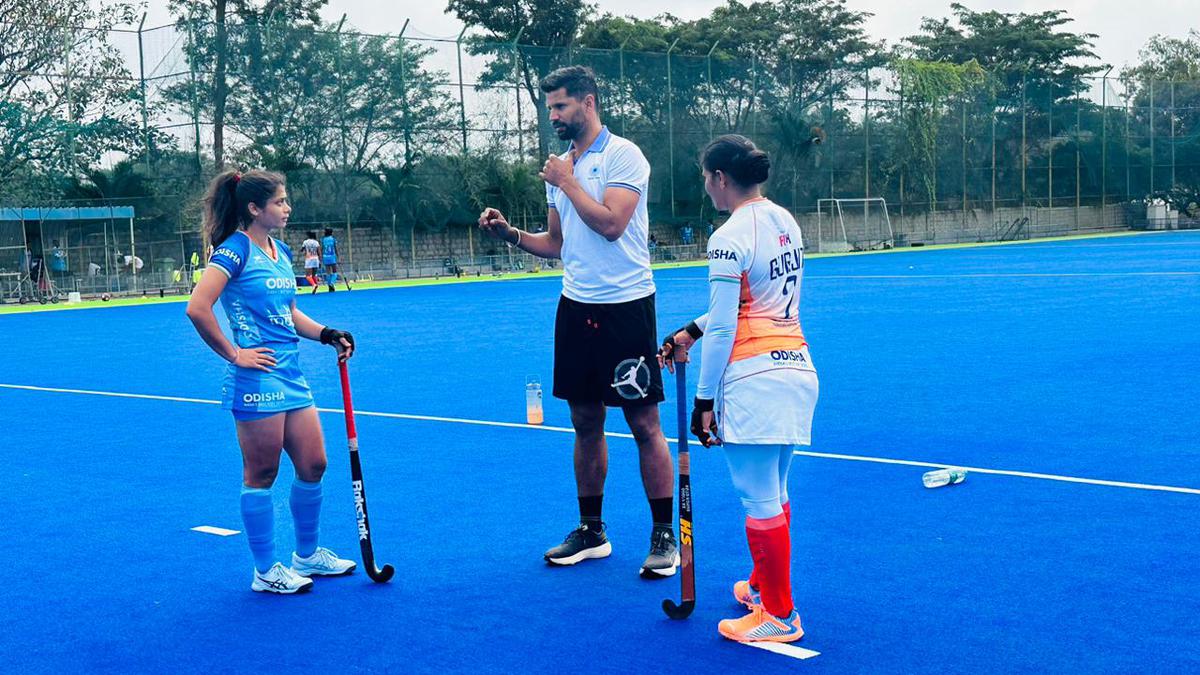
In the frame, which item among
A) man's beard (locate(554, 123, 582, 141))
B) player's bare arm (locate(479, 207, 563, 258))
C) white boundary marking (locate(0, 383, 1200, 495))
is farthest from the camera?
white boundary marking (locate(0, 383, 1200, 495))

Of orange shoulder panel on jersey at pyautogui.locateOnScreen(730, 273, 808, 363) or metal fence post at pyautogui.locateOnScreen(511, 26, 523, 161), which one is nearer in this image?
orange shoulder panel on jersey at pyautogui.locateOnScreen(730, 273, 808, 363)

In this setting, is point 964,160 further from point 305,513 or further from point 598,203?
point 305,513

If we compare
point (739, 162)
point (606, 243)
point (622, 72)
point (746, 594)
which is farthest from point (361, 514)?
point (622, 72)

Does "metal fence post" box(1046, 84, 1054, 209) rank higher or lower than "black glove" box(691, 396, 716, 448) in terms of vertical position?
higher

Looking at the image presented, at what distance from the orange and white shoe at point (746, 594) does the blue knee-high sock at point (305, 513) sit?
177cm

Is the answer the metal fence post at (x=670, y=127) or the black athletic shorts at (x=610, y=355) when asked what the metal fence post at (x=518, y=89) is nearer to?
the metal fence post at (x=670, y=127)

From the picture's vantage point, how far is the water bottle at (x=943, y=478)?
7.17 metres

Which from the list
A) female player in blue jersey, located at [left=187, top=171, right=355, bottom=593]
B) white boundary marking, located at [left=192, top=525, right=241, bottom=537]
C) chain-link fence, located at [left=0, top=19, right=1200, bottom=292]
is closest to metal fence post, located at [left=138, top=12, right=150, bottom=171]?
chain-link fence, located at [left=0, top=19, right=1200, bottom=292]

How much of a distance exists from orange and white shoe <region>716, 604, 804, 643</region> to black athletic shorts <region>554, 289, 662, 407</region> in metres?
1.26

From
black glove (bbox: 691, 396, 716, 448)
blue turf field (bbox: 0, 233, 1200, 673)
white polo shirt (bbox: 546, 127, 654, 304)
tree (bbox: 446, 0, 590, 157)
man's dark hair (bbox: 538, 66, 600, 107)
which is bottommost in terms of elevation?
blue turf field (bbox: 0, 233, 1200, 673)

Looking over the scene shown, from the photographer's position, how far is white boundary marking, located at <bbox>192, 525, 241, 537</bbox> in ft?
21.6

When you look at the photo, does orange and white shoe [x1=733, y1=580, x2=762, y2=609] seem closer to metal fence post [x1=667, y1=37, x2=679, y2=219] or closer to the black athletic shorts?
the black athletic shorts

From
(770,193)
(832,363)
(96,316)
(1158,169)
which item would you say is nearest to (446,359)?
(832,363)

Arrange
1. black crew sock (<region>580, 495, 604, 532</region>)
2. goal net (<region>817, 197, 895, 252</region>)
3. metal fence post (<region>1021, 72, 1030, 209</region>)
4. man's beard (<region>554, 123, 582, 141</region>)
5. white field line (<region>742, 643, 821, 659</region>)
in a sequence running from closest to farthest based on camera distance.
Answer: white field line (<region>742, 643, 821, 659</region>), man's beard (<region>554, 123, 582, 141</region>), black crew sock (<region>580, 495, 604, 532</region>), goal net (<region>817, 197, 895, 252</region>), metal fence post (<region>1021, 72, 1030, 209</region>)
